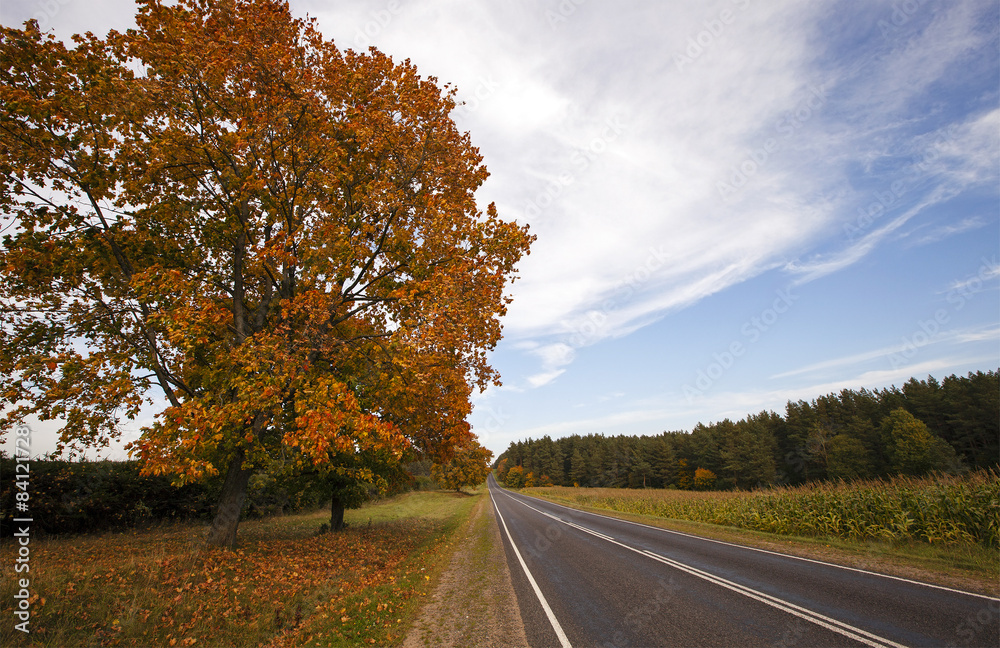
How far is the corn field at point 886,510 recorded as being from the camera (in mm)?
11328

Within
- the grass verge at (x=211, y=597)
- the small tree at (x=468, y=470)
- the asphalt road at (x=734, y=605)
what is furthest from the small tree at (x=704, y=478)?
the grass verge at (x=211, y=597)

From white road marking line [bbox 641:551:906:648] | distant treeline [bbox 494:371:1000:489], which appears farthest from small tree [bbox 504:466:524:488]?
white road marking line [bbox 641:551:906:648]

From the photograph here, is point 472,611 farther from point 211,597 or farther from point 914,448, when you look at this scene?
point 914,448

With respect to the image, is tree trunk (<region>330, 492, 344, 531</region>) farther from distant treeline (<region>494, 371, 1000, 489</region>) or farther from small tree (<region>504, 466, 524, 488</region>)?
small tree (<region>504, 466, 524, 488</region>)

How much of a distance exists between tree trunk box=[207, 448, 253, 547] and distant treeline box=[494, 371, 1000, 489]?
134ft

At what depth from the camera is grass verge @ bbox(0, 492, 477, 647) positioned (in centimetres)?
564

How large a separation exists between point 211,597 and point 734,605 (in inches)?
360

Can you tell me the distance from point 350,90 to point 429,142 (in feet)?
8.00

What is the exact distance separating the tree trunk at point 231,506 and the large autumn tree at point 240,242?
55mm

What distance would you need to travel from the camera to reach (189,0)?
955 centimetres

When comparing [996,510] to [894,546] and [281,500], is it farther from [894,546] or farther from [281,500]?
[281,500]

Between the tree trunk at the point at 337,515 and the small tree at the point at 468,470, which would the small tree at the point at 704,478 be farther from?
the tree trunk at the point at 337,515

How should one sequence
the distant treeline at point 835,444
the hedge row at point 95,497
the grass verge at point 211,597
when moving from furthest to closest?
the distant treeline at point 835,444
the hedge row at point 95,497
the grass verge at point 211,597

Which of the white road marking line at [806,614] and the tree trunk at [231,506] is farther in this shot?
the tree trunk at [231,506]
